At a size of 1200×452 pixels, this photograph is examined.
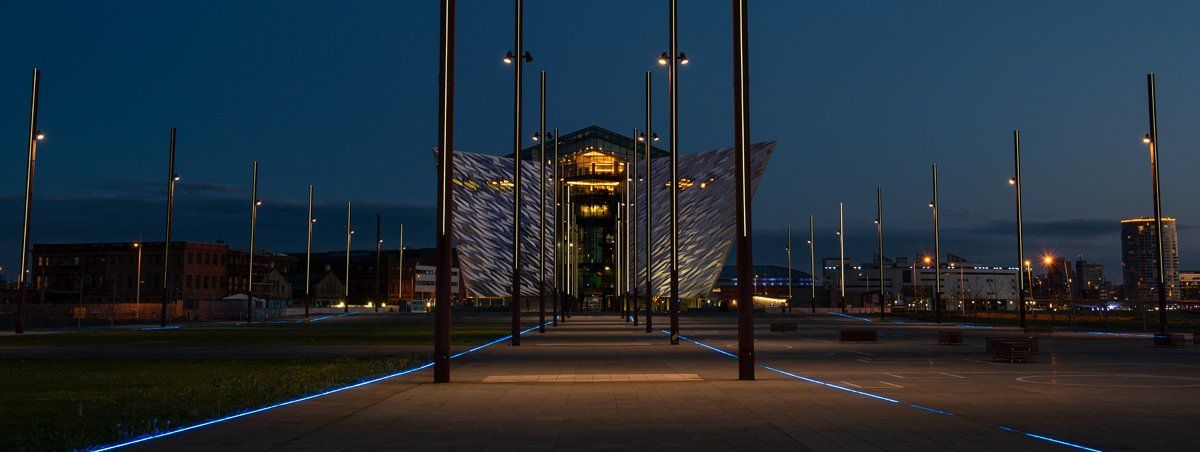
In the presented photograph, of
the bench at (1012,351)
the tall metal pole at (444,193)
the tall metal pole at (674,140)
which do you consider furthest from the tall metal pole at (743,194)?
the tall metal pole at (674,140)

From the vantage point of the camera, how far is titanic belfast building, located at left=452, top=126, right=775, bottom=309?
108 meters

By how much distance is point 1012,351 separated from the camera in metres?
24.1

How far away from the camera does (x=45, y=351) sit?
100ft

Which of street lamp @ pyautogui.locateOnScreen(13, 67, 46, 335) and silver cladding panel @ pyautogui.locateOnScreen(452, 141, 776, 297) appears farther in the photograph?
silver cladding panel @ pyautogui.locateOnScreen(452, 141, 776, 297)

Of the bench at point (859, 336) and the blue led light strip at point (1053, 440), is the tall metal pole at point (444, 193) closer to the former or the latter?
the blue led light strip at point (1053, 440)

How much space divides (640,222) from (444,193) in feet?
307

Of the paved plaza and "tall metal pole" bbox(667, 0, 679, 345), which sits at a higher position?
"tall metal pole" bbox(667, 0, 679, 345)

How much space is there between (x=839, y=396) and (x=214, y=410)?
913 centimetres

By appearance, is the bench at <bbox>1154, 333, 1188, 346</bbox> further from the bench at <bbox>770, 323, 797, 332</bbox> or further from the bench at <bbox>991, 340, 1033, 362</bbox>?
the bench at <bbox>770, 323, 797, 332</bbox>

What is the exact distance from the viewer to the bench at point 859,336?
36438 mm

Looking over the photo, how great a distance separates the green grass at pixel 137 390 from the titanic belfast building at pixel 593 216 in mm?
→ 75320

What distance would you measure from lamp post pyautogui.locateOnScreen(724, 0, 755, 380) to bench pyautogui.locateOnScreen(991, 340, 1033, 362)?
28.7 ft

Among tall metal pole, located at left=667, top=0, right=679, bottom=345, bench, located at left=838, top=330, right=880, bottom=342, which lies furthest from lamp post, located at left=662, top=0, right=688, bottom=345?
bench, located at left=838, top=330, right=880, bottom=342

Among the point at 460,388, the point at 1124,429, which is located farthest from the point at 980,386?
the point at 460,388
